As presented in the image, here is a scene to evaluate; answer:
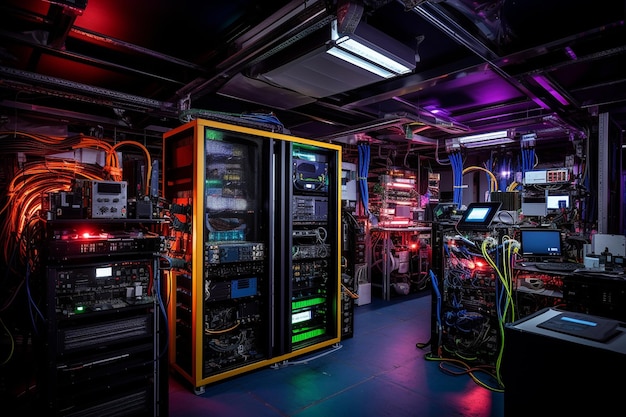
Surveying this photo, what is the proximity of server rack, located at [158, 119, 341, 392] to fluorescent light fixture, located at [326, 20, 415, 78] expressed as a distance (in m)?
1.17

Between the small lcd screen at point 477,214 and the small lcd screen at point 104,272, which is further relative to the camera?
the small lcd screen at point 477,214

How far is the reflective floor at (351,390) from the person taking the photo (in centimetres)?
304

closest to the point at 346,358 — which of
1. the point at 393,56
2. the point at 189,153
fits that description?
the point at 189,153

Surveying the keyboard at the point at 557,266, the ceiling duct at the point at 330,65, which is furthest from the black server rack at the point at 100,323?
the keyboard at the point at 557,266

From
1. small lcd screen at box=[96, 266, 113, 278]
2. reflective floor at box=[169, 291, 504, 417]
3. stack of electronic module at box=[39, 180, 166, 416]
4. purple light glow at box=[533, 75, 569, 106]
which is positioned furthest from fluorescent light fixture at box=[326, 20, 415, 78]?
reflective floor at box=[169, 291, 504, 417]

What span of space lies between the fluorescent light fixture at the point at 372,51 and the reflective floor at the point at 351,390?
2.98 m

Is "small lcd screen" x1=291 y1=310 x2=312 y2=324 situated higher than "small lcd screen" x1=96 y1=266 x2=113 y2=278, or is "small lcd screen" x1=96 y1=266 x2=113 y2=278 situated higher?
"small lcd screen" x1=96 y1=266 x2=113 y2=278

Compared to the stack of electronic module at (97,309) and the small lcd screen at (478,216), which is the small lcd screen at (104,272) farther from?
the small lcd screen at (478,216)

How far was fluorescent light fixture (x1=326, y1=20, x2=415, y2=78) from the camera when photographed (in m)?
2.73

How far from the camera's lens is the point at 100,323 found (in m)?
2.58

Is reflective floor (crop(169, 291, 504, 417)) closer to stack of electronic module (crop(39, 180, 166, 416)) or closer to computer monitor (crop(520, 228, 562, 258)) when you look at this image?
stack of electronic module (crop(39, 180, 166, 416))

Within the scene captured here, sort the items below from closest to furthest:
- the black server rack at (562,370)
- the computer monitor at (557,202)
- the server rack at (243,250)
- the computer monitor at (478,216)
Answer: the black server rack at (562,370) → the server rack at (243,250) → the computer monitor at (478,216) → the computer monitor at (557,202)

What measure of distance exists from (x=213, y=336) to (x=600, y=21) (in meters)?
4.55

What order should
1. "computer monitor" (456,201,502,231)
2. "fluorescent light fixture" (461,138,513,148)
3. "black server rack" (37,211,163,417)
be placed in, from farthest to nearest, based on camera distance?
"fluorescent light fixture" (461,138,513,148) → "computer monitor" (456,201,502,231) → "black server rack" (37,211,163,417)
